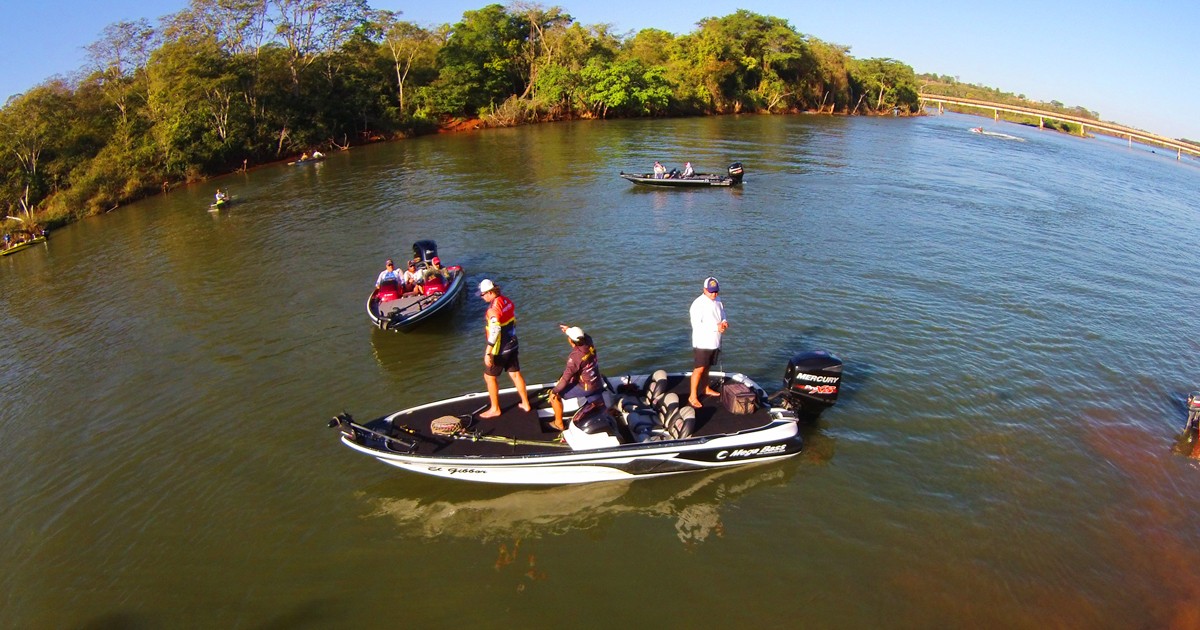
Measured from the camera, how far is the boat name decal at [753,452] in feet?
33.3

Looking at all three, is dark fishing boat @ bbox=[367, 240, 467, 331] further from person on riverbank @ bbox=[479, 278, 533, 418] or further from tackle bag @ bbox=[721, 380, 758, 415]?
tackle bag @ bbox=[721, 380, 758, 415]

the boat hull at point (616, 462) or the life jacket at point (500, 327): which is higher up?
the life jacket at point (500, 327)

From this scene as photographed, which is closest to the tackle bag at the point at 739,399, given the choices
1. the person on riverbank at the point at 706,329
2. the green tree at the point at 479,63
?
the person on riverbank at the point at 706,329

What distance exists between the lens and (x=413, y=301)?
16.3 metres

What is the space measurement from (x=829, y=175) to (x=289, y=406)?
32671mm

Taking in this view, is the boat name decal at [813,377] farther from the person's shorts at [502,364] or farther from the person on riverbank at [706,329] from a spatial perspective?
the person's shorts at [502,364]

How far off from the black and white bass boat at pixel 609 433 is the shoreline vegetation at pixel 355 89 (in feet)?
103

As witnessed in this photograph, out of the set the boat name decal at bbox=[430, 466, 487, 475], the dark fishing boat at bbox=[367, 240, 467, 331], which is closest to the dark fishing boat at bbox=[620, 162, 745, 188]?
the dark fishing boat at bbox=[367, 240, 467, 331]

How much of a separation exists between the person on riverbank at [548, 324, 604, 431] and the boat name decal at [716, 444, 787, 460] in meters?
2.16

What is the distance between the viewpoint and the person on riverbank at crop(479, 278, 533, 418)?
10.2m

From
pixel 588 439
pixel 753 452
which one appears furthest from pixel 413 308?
pixel 753 452

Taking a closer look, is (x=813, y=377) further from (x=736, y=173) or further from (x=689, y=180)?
(x=736, y=173)

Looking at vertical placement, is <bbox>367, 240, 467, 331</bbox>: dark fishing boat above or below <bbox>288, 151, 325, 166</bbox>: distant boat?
below

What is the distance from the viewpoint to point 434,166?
4128 cm
